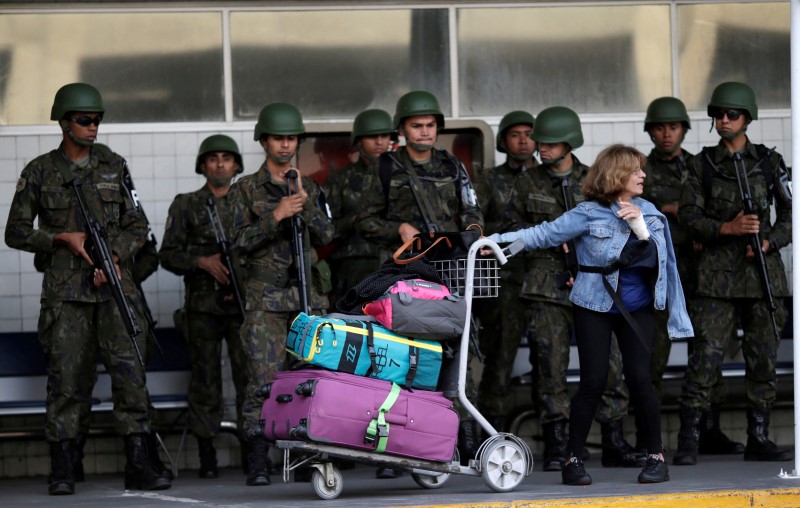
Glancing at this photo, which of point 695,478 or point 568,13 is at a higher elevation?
point 568,13

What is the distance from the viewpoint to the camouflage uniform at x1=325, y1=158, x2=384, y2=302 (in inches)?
427

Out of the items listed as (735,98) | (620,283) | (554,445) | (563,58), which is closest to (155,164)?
(563,58)

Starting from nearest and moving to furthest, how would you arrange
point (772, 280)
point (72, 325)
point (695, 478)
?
1. point (695, 478)
2. point (72, 325)
3. point (772, 280)

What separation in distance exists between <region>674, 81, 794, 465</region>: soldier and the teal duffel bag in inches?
102

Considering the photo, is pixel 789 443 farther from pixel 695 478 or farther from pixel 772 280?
pixel 695 478

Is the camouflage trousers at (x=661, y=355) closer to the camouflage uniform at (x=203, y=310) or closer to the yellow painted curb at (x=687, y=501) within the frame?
the camouflage uniform at (x=203, y=310)

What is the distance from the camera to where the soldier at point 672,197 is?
10688mm

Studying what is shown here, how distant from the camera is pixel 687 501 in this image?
7.35m

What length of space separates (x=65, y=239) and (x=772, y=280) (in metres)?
4.45

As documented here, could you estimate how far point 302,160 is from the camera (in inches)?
456

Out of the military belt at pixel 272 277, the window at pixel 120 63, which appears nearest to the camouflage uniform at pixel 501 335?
the military belt at pixel 272 277

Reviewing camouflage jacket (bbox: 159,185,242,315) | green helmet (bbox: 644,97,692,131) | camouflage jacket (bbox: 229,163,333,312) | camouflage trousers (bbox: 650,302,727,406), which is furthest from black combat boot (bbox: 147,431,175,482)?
green helmet (bbox: 644,97,692,131)

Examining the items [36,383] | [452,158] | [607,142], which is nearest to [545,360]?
[452,158]

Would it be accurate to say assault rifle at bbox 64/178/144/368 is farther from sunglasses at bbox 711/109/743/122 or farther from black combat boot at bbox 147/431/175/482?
sunglasses at bbox 711/109/743/122
